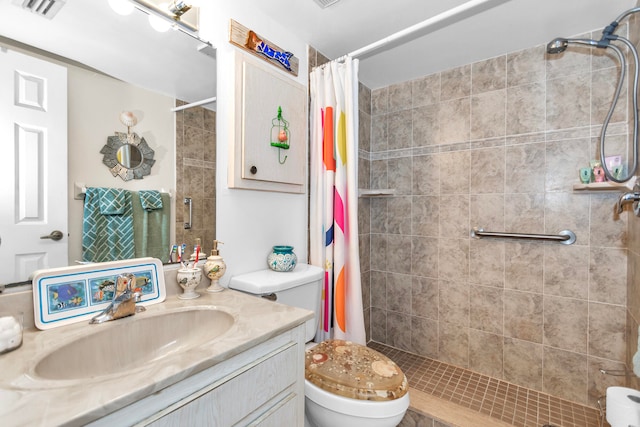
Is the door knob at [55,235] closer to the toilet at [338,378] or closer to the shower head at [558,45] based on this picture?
the toilet at [338,378]

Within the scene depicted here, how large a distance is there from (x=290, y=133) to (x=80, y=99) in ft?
3.04

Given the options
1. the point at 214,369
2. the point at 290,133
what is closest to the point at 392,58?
the point at 290,133

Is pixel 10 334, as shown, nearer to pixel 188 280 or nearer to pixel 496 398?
pixel 188 280

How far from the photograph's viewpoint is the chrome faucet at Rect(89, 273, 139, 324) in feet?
2.95

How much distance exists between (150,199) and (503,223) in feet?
6.63

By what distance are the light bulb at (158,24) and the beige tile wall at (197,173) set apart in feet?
0.93

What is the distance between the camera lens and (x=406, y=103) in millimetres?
2359

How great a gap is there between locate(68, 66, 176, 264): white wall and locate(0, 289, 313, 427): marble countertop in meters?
0.28

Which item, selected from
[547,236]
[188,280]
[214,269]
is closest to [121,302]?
[188,280]

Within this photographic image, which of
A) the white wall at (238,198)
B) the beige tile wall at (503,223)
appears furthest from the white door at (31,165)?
the beige tile wall at (503,223)

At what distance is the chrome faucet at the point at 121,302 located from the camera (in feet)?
2.95

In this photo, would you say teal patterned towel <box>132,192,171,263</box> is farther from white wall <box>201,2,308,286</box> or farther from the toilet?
the toilet

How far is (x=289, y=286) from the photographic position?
1.38 metres

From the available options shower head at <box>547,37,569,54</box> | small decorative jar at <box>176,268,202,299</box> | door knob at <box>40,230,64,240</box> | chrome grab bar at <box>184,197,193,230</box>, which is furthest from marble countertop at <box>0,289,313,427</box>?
shower head at <box>547,37,569,54</box>
